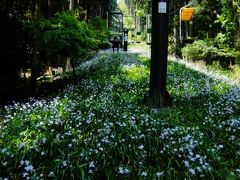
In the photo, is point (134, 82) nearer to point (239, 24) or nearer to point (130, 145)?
point (130, 145)

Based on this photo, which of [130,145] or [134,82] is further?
[134,82]

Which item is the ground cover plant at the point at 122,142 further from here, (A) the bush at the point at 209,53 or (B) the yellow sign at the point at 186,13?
(B) the yellow sign at the point at 186,13

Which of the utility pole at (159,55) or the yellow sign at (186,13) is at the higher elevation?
the yellow sign at (186,13)

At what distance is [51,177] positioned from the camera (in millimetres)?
5258

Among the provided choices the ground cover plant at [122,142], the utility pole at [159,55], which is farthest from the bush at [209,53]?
the ground cover plant at [122,142]

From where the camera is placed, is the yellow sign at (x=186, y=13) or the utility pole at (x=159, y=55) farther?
the yellow sign at (x=186, y=13)

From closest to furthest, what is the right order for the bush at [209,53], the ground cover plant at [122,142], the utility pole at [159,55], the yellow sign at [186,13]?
the ground cover plant at [122,142] → the utility pole at [159,55] → the bush at [209,53] → the yellow sign at [186,13]

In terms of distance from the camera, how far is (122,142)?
20.9ft

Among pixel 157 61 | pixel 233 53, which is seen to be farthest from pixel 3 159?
pixel 233 53

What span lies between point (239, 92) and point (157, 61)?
8.80 ft

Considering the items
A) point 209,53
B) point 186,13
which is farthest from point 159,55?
point 209,53

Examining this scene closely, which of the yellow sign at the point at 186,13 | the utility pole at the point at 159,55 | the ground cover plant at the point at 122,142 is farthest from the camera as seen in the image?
the yellow sign at the point at 186,13

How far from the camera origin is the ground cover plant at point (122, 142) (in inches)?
211

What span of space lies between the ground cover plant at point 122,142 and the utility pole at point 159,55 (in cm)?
38
